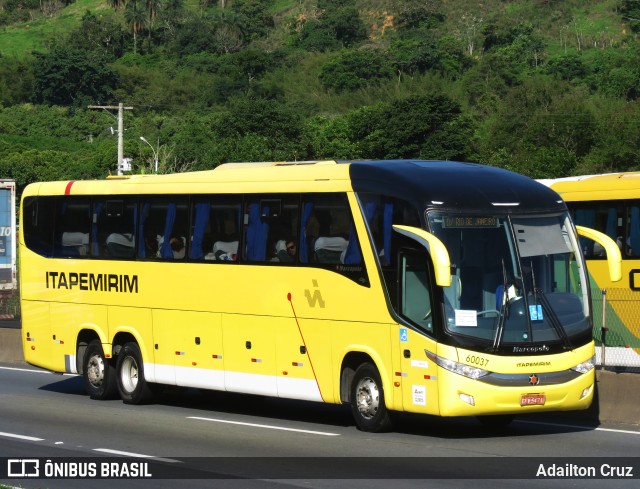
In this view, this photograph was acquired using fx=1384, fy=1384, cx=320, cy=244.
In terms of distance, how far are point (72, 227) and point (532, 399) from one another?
9015 mm

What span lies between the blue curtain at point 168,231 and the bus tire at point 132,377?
1574 mm

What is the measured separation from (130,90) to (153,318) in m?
144

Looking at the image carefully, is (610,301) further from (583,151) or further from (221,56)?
(221,56)

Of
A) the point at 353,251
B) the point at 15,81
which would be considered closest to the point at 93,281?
the point at 353,251

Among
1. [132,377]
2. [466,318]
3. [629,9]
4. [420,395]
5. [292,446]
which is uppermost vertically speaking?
[629,9]

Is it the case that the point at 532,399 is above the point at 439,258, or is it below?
below

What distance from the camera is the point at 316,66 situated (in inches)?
6467

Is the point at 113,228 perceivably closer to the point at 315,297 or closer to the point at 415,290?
the point at 315,297

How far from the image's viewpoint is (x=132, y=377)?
20453 millimetres

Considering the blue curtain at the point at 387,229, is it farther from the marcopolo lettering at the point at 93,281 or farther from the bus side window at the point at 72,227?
the bus side window at the point at 72,227

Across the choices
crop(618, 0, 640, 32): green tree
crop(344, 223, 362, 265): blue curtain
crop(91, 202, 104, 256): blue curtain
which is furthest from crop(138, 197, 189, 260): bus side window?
crop(618, 0, 640, 32): green tree

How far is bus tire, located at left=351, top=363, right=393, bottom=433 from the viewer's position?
1630cm

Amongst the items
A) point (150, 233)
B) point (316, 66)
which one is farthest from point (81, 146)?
point (150, 233)

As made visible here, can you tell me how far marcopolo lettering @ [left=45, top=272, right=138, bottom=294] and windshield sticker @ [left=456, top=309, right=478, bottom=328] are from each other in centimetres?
640
